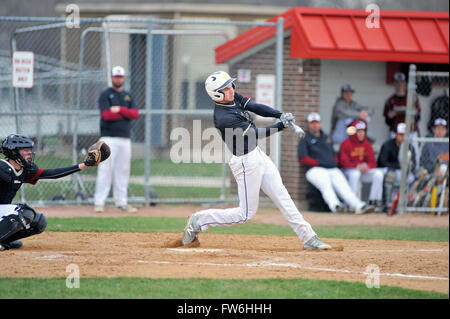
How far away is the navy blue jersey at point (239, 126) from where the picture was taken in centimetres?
820

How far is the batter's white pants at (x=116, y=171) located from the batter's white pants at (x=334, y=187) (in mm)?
3143

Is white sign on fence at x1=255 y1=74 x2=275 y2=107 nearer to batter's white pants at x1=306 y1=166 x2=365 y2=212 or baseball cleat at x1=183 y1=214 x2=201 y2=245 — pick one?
batter's white pants at x1=306 y1=166 x2=365 y2=212

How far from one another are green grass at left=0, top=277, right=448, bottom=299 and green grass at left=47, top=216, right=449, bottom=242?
339 cm

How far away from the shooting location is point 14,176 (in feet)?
26.9

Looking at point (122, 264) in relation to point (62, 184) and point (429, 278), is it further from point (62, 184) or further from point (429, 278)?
point (62, 184)

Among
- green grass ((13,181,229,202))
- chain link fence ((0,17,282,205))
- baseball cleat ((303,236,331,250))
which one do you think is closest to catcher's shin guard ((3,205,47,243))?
baseball cleat ((303,236,331,250))

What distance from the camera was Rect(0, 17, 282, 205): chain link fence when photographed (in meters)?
13.9

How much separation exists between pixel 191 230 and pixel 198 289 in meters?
2.30

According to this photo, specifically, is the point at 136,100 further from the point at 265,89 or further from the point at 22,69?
the point at 22,69

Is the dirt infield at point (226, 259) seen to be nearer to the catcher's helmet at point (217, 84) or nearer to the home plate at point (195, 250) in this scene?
the home plate at point (195, 250)

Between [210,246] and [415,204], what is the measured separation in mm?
5082

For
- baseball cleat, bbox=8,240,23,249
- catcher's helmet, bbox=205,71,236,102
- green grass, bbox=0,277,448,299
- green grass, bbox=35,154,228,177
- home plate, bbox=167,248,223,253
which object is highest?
catcher's helmet, bbox=205,71,236,102

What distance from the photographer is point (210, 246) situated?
29.9 ft
